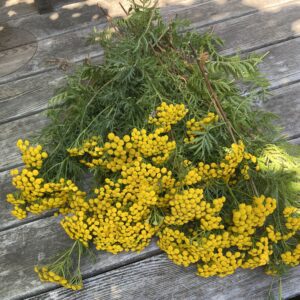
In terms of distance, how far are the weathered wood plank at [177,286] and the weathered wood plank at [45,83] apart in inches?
38.8

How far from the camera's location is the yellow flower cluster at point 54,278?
136 centimetres

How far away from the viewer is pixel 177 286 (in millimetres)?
1494

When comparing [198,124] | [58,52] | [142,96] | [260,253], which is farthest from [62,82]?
[260,253]

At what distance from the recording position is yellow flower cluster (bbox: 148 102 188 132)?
56.7 inches

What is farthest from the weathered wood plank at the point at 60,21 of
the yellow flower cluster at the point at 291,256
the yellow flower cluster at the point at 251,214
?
the yellow flower cluster at the point at 291,256

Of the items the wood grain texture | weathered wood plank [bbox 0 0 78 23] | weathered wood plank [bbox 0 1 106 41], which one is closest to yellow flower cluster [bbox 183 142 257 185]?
the wood grain texture

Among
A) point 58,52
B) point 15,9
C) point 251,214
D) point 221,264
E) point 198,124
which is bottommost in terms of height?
point 221,264

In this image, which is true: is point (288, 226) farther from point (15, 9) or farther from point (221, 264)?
point (15, 9)

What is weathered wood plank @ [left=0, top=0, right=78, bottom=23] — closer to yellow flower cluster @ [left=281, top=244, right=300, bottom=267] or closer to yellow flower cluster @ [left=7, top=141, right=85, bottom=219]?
yellow flower cluster @ [left=7, top=141, right=85, bottom=219]

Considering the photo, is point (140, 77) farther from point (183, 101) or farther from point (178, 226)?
point (178, 226)

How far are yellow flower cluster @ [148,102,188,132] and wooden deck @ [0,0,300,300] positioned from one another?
0.50m

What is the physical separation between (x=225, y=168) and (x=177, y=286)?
49 centimetres

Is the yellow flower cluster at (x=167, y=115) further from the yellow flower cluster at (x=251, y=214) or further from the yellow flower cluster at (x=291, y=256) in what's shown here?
the yellow flower cluster at (x=291, y=256)

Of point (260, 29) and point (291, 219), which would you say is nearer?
point (291, 219)
